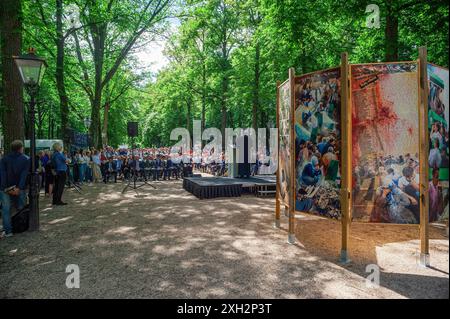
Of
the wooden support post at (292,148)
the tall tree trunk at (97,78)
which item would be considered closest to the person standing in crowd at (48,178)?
the tall tree trunk at (97,78)

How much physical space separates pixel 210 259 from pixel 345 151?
2.74m

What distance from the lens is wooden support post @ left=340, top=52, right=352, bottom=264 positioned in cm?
478

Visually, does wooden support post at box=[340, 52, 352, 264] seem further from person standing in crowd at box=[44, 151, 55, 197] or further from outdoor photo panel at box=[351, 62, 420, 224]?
person standing in crowd at box=[44, 151, 55, 197]

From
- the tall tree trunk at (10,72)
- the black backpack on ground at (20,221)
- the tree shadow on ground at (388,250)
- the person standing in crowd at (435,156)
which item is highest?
the tall tree trunk at (10,72)

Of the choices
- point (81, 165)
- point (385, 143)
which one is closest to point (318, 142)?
point (385, 143)

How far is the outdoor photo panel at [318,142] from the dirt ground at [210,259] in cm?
91

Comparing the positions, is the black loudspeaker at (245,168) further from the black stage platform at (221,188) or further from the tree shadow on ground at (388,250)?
the tree shadow on ground at (388,250)

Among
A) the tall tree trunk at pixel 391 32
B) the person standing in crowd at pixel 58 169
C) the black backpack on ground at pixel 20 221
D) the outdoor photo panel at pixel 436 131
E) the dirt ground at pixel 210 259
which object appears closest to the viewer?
the dirt ground at pixel 210 259

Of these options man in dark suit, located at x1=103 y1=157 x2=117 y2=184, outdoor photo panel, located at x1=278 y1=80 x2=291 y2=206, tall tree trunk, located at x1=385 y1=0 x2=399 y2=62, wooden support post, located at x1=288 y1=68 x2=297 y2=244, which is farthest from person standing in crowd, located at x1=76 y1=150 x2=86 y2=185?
tall tree trunk, located at x1=385 y1=0 x2=399 y2=62

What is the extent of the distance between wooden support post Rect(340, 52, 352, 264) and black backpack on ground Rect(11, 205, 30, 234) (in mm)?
6712

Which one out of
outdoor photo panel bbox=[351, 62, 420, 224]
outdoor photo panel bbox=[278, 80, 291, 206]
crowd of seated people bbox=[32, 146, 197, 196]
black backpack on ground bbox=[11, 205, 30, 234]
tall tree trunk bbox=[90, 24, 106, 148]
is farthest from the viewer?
tall tree trunk bbox=[90, 24, 106, 148]

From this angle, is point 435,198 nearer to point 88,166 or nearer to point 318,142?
point 318,142

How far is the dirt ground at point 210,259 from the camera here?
12.7 feet
